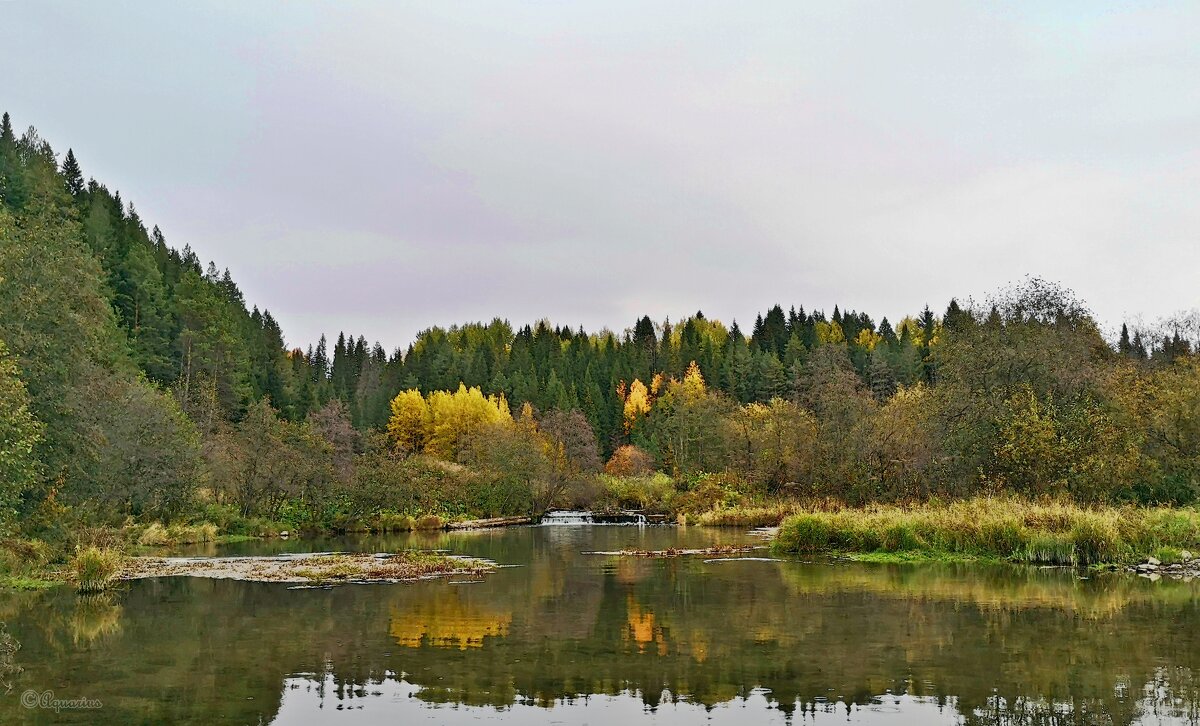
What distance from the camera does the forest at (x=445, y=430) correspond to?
31.1 metres

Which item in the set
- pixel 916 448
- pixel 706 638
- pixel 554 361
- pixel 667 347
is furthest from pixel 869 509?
pixel 667 347

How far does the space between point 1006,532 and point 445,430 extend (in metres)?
81.2

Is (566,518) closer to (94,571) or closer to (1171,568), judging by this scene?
(94,571)

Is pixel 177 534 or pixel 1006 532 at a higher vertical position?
pixel 1006 532

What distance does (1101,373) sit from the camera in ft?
130

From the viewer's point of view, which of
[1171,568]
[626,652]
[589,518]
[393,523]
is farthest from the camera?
[589,518]

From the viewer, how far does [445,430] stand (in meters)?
105

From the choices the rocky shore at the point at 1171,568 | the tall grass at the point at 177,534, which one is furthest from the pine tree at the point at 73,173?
the rocky shore at the point at 1171,568

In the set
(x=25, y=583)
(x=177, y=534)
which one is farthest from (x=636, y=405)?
(x=25, y=583)

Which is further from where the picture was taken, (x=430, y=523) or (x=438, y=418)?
(x=438, y=418)

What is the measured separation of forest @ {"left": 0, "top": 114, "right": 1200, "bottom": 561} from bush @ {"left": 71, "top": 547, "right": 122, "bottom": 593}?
11.1 feet

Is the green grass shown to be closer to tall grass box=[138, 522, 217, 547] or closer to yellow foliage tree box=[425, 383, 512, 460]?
tall grass box=[138, 522, 217, 547]

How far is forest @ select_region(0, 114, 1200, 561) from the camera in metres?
31.1

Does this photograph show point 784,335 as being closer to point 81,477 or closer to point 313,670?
point 81,477
